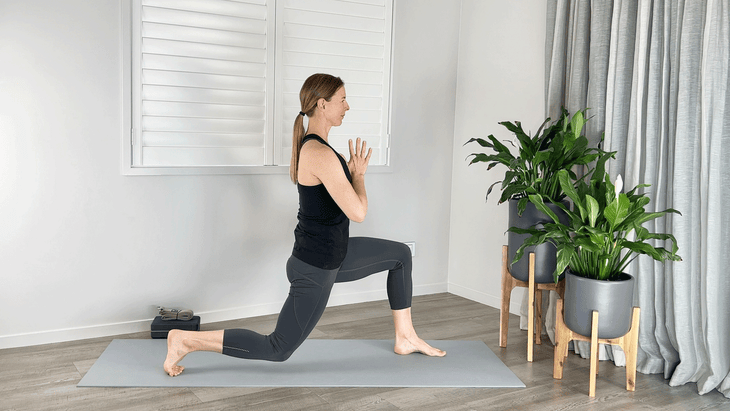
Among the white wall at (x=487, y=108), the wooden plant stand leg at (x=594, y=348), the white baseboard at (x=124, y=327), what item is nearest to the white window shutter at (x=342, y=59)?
the white wall at (x=487, y=108)

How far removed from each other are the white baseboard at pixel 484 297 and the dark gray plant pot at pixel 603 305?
1.06 metres

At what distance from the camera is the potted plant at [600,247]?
261 centimetres

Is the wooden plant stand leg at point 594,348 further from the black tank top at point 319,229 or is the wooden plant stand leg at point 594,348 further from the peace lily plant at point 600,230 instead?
the black tank top at point 319,229

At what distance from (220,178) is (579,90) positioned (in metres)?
1.90

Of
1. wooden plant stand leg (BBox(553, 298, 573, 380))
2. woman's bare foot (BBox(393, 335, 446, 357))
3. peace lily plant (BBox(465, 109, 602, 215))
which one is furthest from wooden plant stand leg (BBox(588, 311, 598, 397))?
woman's bare foot (BBox(393, 335, 446, 357))

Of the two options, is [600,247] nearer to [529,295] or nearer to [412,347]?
[529,295]

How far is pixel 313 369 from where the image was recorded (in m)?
2.86

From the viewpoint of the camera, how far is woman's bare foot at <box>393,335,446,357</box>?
309 centimetres

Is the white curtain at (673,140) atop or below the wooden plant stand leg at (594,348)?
atop

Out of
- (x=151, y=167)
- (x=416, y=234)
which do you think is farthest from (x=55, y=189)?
(x=416, y=234)

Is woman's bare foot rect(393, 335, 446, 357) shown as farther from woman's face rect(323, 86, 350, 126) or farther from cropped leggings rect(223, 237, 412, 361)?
woman's face rect(323, 86, 350, 126)

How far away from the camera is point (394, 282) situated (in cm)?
299

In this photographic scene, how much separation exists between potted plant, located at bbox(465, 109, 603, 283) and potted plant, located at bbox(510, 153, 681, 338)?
7.0 inches

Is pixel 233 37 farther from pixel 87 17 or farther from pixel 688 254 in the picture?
pixel 688 254
